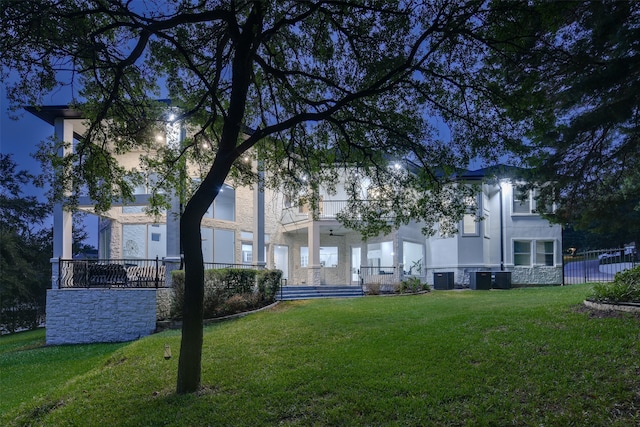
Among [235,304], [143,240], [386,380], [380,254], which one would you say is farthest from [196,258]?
[380,254]

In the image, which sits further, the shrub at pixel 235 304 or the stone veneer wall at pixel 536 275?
the stone veneer wall at pixel 536 275

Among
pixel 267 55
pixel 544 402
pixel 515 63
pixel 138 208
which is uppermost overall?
pixel 267 55

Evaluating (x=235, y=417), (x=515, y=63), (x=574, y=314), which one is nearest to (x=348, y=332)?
(x=235, y=417)

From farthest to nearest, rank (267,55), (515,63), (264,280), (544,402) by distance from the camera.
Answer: (264,280) → (267,55) → (515,63) → (544,402)

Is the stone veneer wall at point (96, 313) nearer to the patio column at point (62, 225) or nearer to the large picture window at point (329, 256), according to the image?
the patio column at point (62, 225)

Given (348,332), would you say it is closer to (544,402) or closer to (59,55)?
(544,402)

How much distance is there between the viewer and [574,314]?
7641mm

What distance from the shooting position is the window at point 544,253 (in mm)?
21281

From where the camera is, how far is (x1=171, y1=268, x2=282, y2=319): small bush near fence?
Result: 12.3 metres

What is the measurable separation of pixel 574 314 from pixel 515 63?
500cm

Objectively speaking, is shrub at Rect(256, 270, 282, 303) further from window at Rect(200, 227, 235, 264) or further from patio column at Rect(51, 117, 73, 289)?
patio column at Rect(51, 117, 73, 289)

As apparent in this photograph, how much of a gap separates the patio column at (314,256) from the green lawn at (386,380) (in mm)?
10152

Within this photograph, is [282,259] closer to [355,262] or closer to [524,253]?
[355,262]

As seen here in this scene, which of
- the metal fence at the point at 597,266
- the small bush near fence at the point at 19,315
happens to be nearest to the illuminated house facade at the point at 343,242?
the metal fence at the point at 597,266
